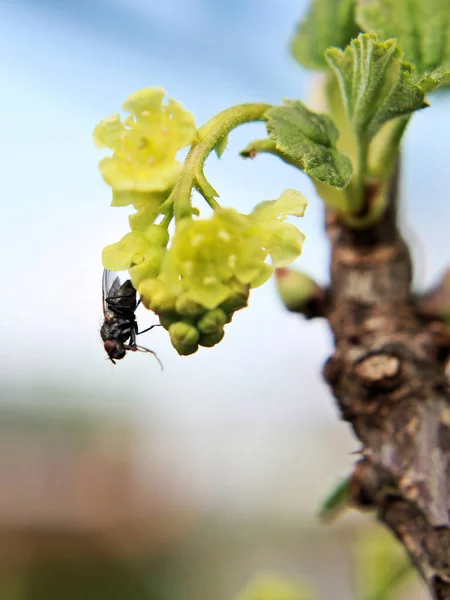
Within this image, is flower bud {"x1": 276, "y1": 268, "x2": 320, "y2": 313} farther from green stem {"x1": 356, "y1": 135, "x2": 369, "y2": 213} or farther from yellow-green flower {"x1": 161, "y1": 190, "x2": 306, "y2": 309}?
yellow-green flower {"x1": 161, "y1": 190, "x2": 306, "y2": 309}

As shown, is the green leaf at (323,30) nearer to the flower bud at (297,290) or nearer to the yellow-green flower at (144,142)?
the flower bud at (297,290)

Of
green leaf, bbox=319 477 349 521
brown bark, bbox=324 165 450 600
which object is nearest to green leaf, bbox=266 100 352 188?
brown bark, bbox=324 165 450 600

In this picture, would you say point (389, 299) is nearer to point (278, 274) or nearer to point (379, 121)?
point (278, 274)

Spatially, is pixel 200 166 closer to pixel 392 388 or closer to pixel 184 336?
pixel 184 336

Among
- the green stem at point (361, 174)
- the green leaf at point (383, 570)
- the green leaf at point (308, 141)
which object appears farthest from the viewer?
the green leaf at point (383, 570)

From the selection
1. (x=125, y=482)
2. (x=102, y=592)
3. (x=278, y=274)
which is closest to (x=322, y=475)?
(x=125, y=482)

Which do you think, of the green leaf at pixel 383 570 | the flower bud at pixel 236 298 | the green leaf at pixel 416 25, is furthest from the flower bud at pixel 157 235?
the green leaf at pixel 383 570
